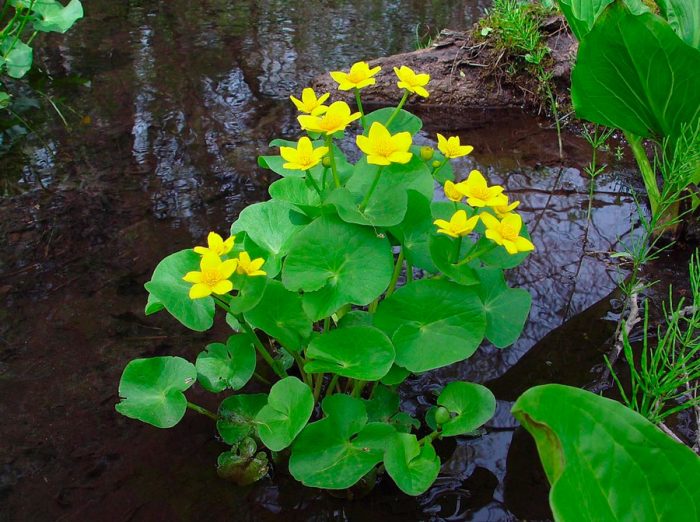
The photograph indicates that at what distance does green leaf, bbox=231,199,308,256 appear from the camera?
1543 mm

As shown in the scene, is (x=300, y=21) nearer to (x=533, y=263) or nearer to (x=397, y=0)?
(x=397, y=0)

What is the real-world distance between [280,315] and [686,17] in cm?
185

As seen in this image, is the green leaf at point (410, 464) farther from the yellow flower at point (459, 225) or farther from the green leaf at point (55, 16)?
the green leaf at point (55, 16)

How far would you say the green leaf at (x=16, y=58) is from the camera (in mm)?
3277

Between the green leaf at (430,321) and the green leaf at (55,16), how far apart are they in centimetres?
306

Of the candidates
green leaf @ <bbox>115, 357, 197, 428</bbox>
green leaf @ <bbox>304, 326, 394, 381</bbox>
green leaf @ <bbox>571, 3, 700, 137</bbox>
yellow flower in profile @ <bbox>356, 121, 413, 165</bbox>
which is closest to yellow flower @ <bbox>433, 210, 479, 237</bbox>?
yellow flower in profile @ <bbox>356, 121, 413, 165</bbox>

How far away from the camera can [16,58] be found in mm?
3291

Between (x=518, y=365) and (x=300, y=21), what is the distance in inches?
148

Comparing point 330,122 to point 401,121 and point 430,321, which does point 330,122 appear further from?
point 430,321

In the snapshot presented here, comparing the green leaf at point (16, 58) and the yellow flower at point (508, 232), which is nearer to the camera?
the yellow flower at point (508, 232)

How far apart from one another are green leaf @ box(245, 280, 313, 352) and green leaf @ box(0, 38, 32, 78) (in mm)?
2713

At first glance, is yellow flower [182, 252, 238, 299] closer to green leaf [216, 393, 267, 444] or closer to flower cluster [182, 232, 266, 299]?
flower cluster [182, 232, 266, 299]

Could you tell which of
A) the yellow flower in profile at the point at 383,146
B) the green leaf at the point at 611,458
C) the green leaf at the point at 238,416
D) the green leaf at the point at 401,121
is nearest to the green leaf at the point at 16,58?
the green leaf at the point at 401,121

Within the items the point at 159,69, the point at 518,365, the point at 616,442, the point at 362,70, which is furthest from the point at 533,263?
the point at 159,69
